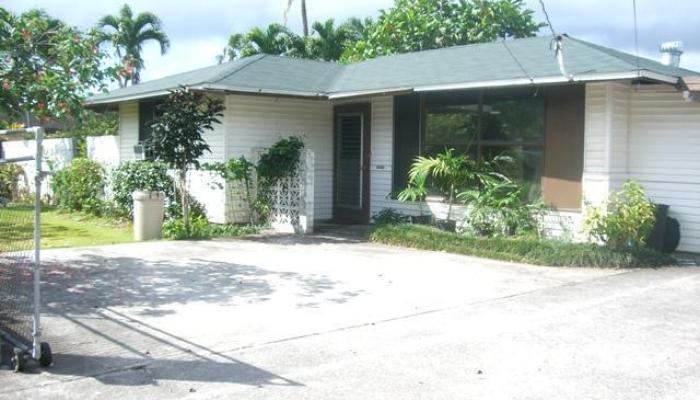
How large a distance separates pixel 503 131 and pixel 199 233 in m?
5.79

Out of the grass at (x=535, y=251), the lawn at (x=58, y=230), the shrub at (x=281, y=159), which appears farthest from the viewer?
the shrub at (x=281, y=159)

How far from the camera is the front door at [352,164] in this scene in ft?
50.2

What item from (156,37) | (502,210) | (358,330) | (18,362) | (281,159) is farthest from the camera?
(156,37)

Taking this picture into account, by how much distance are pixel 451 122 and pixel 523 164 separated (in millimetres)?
1799

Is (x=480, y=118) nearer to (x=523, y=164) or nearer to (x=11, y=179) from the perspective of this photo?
(x=523, y=164)

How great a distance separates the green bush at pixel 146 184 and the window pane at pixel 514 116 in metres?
6.11

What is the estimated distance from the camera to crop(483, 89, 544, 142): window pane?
40.3 feet

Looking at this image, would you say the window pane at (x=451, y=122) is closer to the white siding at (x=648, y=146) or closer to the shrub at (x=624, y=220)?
the white siding at (x=648, y=146)

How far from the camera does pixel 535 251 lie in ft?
35.3

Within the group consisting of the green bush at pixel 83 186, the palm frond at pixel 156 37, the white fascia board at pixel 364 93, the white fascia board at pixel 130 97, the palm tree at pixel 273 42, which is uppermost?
the palm frond at pixel 156 37

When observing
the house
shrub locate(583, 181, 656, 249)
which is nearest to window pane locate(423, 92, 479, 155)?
the house

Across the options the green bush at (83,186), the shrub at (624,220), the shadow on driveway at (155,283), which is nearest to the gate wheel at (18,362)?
the shadow on driveway at (155,283)

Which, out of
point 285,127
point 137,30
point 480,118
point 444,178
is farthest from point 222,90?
point 137,30

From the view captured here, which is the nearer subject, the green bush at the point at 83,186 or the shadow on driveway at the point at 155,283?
the shadow on driveway at the point at 155,283
